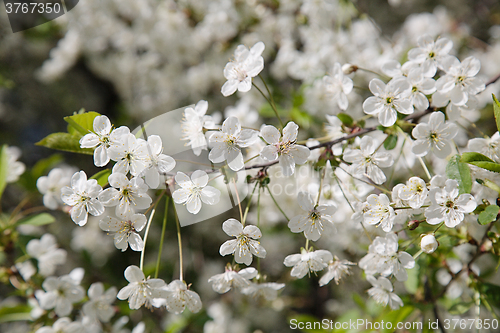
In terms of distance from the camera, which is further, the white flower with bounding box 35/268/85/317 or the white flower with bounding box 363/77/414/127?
the white flower with bounding box 35/268/85/317

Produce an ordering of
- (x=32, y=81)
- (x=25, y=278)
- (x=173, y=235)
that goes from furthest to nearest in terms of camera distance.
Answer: (x=32, y=81), (x=173, y=235), (x=25, y=278)

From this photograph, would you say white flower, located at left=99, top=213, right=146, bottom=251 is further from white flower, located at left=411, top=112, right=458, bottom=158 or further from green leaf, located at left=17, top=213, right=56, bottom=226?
white flower, located at left=411, top=112, right=458, bottom=158

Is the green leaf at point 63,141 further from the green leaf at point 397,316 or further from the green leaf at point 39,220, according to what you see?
the green leaf at point 397,316

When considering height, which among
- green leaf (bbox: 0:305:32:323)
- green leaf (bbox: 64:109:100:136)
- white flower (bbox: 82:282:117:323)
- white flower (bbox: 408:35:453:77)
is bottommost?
green leaf (bbox: 0:305:32:323)

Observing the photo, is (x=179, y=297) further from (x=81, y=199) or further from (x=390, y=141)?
(x=390, y=141)

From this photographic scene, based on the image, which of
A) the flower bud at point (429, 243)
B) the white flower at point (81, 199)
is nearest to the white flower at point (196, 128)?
the white flower at point (81, 199)

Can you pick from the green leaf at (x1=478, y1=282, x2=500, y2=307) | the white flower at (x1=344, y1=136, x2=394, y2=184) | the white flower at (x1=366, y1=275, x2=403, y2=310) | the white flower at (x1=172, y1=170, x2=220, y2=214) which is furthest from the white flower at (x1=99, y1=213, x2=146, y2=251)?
the green leaf at (x1=478, y1=282, x2=500, y2=307)

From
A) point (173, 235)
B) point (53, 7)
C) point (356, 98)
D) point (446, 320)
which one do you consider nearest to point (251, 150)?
point (356, 98)

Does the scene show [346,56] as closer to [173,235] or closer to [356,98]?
[356,98]
